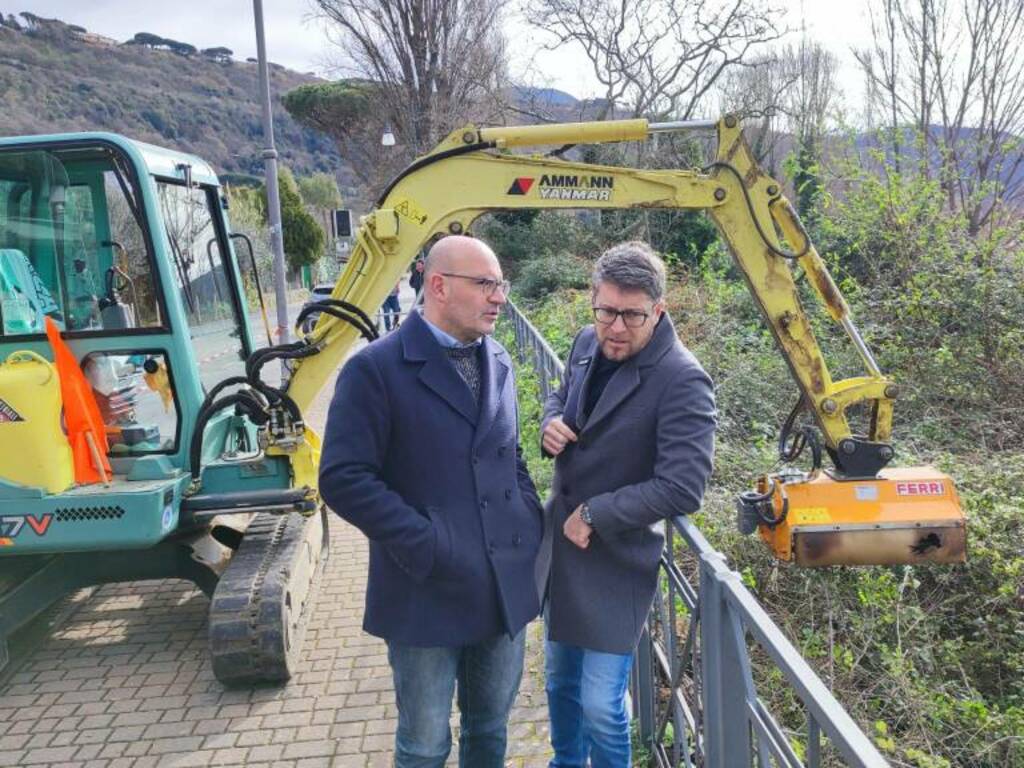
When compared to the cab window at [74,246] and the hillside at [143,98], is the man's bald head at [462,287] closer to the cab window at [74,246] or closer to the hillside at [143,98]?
the cab window at [74,246]

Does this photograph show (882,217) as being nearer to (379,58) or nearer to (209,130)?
(379,58)

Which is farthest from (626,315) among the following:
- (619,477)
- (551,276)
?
(551,276)

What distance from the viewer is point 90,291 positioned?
453 cm

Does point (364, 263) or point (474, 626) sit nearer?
point (474, 626)

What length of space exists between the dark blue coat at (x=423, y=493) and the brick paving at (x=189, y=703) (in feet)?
4.64

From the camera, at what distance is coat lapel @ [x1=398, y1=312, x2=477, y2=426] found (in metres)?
2.41

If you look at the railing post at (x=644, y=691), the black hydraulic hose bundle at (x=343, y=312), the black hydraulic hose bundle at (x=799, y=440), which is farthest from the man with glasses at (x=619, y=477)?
the black hydraulic hose bundle at (x=343, y=312)

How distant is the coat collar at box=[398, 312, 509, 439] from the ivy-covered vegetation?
1968mm

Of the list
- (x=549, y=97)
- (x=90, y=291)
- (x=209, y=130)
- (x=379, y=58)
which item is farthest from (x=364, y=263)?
(x=209, y=130)

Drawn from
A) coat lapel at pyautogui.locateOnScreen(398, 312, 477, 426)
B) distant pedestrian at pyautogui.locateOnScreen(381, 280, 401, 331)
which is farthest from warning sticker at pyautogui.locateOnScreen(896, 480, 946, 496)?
distant pedestrian at pyautogui.locateOnScreen(381, 280, 401, 331)

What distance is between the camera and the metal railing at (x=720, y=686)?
1.54 m

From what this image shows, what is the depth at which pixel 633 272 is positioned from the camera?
8.51 ft

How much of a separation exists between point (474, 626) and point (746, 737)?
834 mm

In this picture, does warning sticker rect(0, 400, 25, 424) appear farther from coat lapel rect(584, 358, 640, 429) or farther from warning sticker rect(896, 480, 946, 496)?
warning sticker rect(896, 480, 946, 496)
